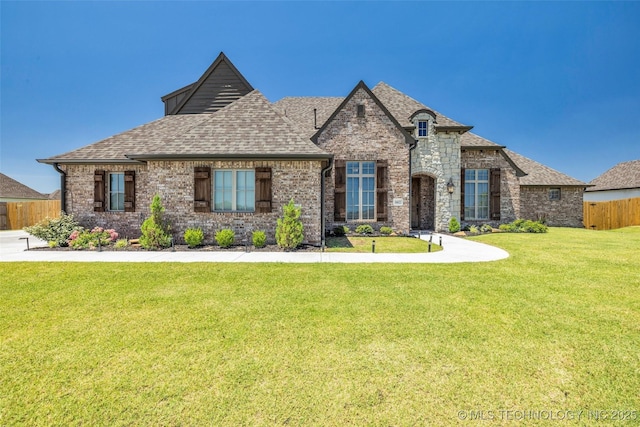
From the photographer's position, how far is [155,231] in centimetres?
1011

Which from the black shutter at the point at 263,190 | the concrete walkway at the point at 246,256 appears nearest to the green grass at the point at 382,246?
the concrete walkway at the point at 246,256

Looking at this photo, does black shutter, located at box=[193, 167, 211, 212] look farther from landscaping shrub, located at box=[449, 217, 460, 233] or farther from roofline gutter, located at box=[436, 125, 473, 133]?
landscaping shrub, located at box=[449, 217, 460, 233]

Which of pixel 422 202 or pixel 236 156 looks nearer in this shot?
pixel 236 156

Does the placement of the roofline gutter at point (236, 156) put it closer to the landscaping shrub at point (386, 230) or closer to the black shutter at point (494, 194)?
the landscaping shrub at point (386, 230)

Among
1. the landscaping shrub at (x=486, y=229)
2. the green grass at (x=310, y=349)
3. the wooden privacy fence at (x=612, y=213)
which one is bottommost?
the green grass at (x=310, y=349)

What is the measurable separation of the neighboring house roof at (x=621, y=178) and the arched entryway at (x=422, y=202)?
22.9 m

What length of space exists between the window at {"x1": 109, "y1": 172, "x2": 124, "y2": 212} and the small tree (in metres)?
8.02

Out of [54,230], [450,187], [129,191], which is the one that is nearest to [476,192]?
[450,187]

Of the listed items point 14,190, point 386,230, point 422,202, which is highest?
point 14,190

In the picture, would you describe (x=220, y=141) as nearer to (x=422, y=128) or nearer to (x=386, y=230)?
(x=386, y=230)

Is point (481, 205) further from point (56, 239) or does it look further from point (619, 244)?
point (56, 239)

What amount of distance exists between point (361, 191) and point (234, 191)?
6710mm

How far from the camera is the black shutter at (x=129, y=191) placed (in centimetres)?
1212

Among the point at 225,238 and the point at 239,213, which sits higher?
the point at 239,213
